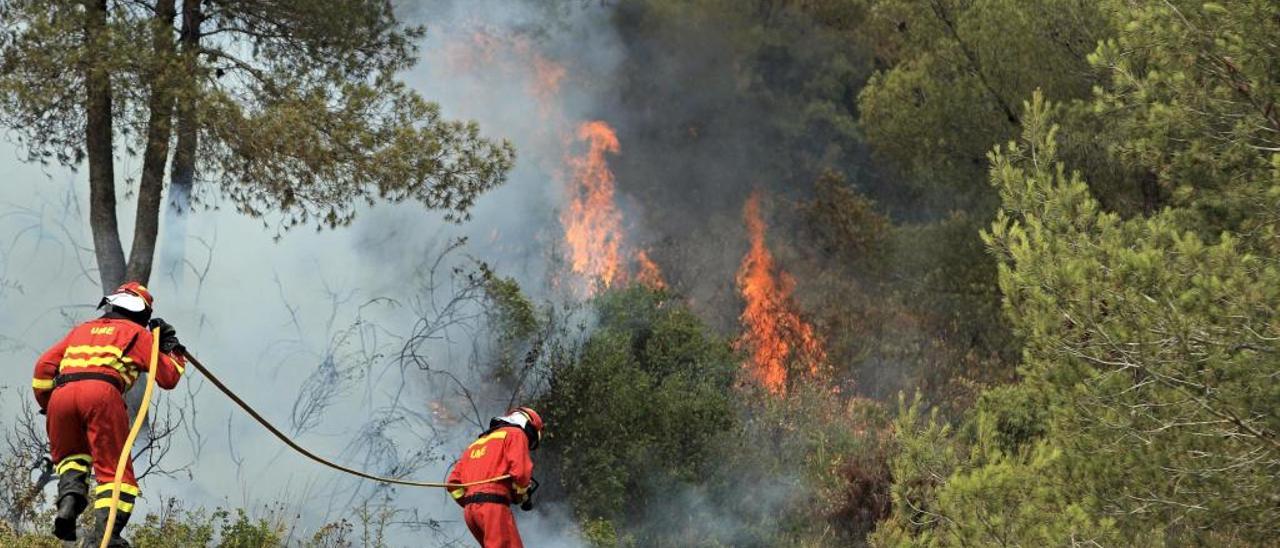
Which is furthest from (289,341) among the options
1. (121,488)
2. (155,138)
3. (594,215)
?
(594,215)

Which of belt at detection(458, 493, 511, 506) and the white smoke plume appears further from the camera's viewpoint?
the white smoke plume

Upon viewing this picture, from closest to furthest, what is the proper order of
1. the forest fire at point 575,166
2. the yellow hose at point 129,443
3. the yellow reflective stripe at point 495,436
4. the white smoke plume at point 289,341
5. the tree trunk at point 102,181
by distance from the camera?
the yellow hose at point 129,443 < the yellow reflective stripe at point 495,436 < the tree trunk at point 102,181 < the white smoke plume at point 289,341 < the forest fire at point 575,166

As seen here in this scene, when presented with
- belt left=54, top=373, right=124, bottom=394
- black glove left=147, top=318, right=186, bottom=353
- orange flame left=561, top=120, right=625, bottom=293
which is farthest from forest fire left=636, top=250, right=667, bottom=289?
belt left=54, top=373, right=124, bottom=394

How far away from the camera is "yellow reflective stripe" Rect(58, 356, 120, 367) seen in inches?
300

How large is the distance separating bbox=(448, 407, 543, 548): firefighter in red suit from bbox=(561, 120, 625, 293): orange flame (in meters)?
9.15

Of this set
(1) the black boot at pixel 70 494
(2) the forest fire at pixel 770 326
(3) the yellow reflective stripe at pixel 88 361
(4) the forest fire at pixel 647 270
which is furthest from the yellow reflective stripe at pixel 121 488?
(4) the forest fire at pixel 647 270

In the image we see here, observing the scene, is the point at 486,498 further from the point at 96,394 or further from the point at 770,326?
the point at 770,326

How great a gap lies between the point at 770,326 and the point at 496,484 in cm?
1156

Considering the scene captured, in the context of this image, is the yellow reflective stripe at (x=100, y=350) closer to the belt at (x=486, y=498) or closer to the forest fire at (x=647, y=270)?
the belt at (x=486, y=498)

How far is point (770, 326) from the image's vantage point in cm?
2034

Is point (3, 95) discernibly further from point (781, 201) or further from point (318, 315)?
point (781, 201)

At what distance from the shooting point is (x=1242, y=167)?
29.8 feet

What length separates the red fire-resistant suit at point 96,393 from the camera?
24.8 feet

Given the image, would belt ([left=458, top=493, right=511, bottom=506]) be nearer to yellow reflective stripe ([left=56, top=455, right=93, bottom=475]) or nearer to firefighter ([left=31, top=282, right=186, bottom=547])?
firefighter ([left=31, top=282, right=186, bottom=547])
